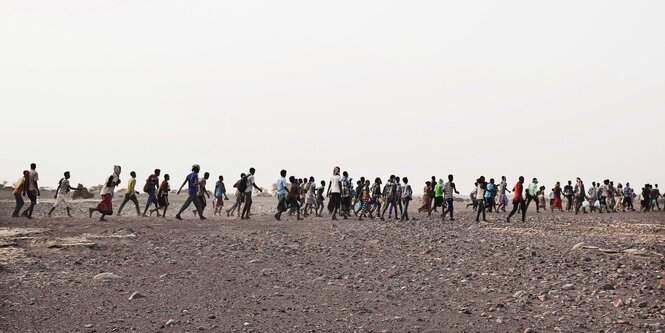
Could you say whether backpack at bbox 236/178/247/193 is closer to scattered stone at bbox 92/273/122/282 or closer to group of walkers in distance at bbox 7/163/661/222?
group of walkers in distance at bbox 7/163/661/222

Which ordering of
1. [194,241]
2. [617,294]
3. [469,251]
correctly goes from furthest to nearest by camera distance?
[194,241]
[469,251]
[617,294]

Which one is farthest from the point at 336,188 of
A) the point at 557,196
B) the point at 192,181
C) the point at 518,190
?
the point at 557,196

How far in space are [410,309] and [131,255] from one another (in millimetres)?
8287

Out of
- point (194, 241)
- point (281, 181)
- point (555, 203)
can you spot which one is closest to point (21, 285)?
point (194, 241)

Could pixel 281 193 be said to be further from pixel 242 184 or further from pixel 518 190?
pixel 518 190

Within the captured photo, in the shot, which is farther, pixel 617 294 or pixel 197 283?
pixel 197 283

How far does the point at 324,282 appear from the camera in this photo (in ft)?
45.1

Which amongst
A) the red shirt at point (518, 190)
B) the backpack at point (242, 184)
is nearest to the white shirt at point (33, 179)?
the backpack at point (242, 184)

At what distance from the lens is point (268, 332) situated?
998cm

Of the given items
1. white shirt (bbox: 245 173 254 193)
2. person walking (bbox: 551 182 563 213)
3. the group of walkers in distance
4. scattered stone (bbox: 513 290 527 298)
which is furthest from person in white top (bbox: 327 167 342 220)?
person walking (bbox: 551 182 563 213)

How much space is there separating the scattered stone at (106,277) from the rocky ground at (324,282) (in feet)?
0.07

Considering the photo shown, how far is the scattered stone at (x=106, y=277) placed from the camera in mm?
13711

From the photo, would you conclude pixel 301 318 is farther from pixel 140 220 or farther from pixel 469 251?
pixel 140 220

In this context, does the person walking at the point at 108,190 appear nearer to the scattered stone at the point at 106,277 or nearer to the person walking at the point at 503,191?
the scattered stone at the point at 106,277
